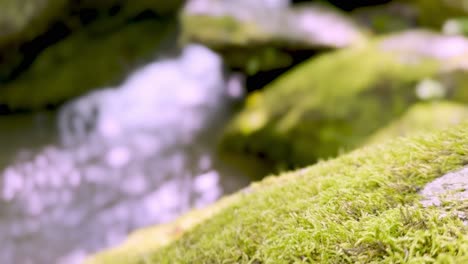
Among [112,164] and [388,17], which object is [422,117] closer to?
[388,17]

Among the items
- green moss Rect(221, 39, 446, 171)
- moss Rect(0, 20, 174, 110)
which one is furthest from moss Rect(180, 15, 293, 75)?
A: moss Rect(0, 20, 174, 110)

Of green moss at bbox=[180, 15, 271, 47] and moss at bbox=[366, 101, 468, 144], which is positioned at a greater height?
green moss at bbox=[180, 15, 271, 47]

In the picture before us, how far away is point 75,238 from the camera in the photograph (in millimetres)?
5391

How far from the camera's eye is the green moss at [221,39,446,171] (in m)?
5.34

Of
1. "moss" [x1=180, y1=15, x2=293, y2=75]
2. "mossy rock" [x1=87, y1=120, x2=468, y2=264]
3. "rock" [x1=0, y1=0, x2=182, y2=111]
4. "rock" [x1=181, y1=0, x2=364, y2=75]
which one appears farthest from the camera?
"rock" [x1=0, y1=0, x2=182, y2=111]

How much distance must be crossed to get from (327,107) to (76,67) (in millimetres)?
6167

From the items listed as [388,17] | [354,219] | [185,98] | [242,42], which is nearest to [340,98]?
[242,42]

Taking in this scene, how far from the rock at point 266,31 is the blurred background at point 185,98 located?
28 millimetres

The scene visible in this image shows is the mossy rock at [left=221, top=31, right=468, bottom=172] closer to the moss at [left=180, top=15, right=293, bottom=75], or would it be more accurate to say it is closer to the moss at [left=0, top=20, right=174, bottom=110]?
the moss at [left=180, top=15, right=293, bottom=75]

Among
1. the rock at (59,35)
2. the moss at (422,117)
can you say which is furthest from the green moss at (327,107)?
the rock at (59,35)

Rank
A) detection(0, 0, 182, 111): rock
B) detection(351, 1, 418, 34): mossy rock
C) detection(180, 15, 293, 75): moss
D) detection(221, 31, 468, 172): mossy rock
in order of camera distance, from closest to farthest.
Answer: detection(221, 31, 468, 172): mossy rock
detection(351, 1, 418, 34): mossy rock
detection(180, 15, 293, 75): moss
detection(0, 0, 182, 111): rock

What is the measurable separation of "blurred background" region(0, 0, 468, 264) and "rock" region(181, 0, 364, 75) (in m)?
0.03

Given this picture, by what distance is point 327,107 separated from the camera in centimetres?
570

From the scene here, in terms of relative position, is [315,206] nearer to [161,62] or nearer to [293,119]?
[293,119]
